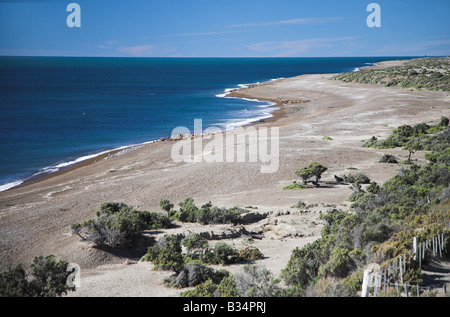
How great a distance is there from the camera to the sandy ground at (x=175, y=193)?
370 inches

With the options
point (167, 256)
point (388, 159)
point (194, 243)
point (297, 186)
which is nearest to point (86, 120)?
point (297, 186)

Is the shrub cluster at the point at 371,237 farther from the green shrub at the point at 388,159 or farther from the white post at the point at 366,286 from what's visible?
the green shrub at the point at 388,159

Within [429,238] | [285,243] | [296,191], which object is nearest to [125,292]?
[285,243]

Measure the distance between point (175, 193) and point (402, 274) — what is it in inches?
446

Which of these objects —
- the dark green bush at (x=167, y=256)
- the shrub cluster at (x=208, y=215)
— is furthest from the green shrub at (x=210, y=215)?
the dark green bush at (x=167, y=256)

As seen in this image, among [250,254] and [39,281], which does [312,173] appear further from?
[39,281]

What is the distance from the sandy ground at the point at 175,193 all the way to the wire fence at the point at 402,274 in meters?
2.51

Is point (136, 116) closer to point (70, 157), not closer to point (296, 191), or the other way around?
point (70, 157)

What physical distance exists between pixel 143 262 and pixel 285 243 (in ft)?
12.9

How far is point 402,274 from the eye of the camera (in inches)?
237

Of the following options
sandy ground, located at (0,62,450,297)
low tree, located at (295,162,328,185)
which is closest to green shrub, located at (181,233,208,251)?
sandy ground, located at (0,62,450,297)

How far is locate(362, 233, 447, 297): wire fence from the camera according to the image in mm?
5426

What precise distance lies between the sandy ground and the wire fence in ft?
8.24
